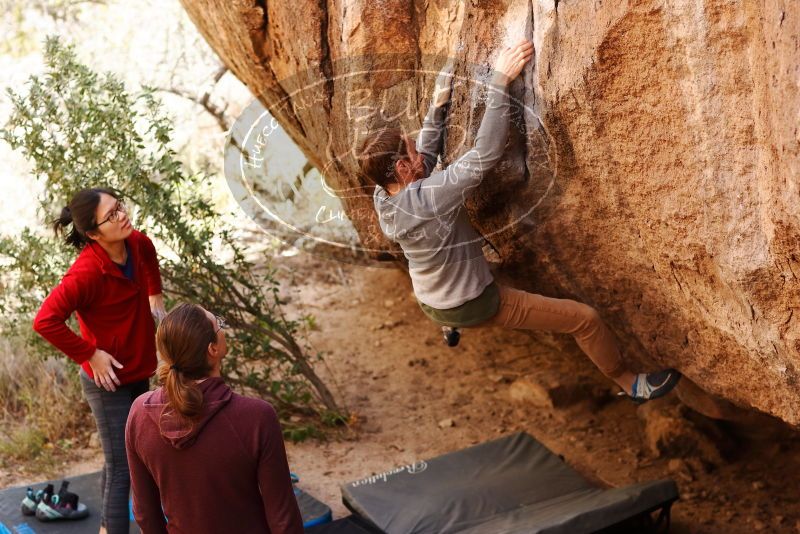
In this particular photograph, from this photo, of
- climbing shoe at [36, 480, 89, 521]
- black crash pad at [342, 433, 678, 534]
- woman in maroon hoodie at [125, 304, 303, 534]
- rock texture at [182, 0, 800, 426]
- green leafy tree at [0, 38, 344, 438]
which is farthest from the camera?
green leafy tree at [0, 38, 344, 438]

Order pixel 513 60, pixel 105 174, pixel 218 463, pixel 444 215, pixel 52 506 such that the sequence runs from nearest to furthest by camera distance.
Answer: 1. pixel 218 463
2. pixel 513 60
3. pixel 444 215
4. pixel 52 506
5. pixel 105 174

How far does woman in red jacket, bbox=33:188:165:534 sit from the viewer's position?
3363 mm

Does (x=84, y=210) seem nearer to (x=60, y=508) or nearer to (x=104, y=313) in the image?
(x=104, y=313)

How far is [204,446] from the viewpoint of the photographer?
2348mm

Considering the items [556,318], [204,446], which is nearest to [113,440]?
[204,446]

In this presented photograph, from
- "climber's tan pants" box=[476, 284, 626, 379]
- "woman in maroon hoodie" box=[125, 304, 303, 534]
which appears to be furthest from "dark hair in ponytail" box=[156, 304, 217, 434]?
"climber's tan pants" box=[476, 284, 626, 379]

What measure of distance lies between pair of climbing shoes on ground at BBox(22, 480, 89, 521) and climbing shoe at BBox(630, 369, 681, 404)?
8.91ft

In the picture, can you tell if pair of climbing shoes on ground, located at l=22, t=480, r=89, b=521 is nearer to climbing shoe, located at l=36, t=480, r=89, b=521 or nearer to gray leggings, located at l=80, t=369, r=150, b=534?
climbing shoe, located at l=36, t=480, r=89, b=521

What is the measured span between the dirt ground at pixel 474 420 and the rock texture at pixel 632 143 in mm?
1222

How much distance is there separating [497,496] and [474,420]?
4.40 feet

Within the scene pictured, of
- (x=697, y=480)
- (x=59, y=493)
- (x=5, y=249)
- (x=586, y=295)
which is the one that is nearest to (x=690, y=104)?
(x=586, y=295)

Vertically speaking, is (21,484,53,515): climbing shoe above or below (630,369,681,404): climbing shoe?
below

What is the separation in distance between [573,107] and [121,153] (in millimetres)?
2680

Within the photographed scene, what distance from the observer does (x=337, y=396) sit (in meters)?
6.17
